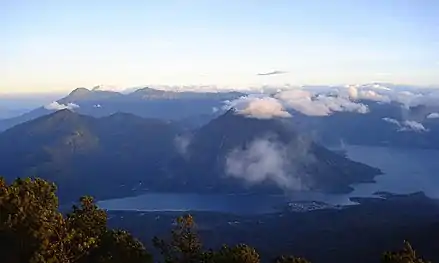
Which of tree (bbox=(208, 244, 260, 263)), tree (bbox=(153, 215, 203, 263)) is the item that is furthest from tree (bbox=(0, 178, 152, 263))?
tree (bbox=(208, 244, 260, 263))

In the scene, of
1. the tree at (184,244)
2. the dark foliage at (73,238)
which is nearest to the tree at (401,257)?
the dark foliage at (73,238)

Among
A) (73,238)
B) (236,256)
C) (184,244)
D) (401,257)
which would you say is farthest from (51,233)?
(401,257)

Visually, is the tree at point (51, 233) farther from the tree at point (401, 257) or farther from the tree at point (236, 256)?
the tree at point (401, 257)

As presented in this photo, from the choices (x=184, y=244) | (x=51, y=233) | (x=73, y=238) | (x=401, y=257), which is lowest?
(x=184, y=244)

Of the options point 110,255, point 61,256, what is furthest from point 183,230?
point 61,256

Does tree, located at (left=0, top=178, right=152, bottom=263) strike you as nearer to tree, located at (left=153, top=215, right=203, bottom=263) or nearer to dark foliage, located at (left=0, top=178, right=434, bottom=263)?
dark foliage, located at (left=0, top=178, right=434, bottom=263)

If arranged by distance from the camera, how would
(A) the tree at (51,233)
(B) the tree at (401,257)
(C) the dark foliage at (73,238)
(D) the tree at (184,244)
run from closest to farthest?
(B) the tree at (401,257) < (A) the tree at (51,233) < (C) the dark foliage at (73,238) < (D) the tree at (184,244)

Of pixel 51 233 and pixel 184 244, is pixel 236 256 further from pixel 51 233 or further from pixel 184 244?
pixel 51 233

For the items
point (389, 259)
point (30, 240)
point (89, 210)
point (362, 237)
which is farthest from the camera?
point (362, 237)

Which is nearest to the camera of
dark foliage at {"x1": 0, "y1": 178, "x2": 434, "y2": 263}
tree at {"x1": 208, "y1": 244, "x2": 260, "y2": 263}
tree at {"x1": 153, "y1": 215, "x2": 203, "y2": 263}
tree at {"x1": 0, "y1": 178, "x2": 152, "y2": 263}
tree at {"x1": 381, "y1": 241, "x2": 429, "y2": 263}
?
tree at {"x1": 381, "y1": 241, "x2": 429, "y2": 263}

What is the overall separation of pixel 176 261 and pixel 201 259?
62.0 inches

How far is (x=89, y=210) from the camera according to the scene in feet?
119

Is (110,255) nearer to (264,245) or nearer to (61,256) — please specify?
(61,256)

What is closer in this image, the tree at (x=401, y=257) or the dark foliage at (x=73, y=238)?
the tree at (x=401, y=257)
